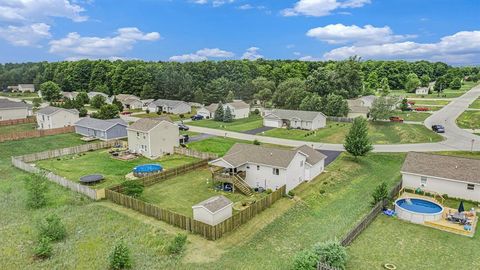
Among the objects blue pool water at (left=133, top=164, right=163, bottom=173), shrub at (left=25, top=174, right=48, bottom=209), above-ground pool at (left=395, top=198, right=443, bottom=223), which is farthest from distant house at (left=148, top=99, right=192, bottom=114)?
above-ground pool at (left=395, top=198, right=443, bottom=223)

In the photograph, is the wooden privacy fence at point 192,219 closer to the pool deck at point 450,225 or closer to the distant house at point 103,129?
the pool deck at point 450,225

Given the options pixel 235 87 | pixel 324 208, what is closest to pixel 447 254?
pixel 324 208

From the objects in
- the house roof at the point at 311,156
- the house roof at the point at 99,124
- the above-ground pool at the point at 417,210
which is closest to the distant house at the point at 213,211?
the house roof at the point at 311,156

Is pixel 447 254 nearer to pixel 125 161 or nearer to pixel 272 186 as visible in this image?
pixel 272 186

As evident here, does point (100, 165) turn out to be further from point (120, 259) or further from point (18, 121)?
point (18, 121)

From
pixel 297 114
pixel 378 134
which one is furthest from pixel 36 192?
pixel 378 134

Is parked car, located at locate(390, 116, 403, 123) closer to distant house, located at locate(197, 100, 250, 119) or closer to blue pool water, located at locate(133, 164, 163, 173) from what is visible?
distant house, located at locate(197, 100, 250, 119)
